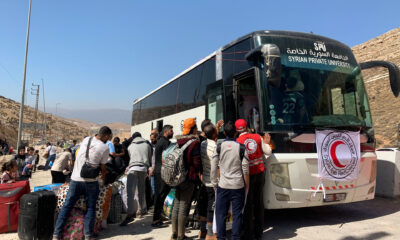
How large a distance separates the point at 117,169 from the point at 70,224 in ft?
5.14

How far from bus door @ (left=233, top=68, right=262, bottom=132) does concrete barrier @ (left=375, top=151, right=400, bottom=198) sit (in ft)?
17.0

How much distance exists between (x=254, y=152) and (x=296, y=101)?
4.87 feet

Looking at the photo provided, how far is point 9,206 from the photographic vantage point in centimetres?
531

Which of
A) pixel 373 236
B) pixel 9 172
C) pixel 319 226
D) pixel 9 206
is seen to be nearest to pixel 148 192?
pixel 9 206

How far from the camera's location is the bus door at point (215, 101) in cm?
666

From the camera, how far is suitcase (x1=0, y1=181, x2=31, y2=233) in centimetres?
528

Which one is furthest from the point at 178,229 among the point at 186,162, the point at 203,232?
the point at 186,162

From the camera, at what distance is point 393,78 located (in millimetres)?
6293

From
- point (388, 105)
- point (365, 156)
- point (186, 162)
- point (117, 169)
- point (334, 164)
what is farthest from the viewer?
point (388, 105)

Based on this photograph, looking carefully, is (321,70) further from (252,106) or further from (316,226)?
(316,226)

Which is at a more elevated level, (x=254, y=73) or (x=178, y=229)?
(x=254, y=73)

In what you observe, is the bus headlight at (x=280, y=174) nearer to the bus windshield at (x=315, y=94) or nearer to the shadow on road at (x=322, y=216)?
the bus windshield at (x=315, y=94)

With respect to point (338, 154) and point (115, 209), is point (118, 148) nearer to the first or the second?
point (115, 209)

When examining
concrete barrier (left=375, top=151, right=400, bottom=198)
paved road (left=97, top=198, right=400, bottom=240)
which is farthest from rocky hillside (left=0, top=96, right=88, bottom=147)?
concrete barrier (left=375, top=151, right=400, bottom=198)
